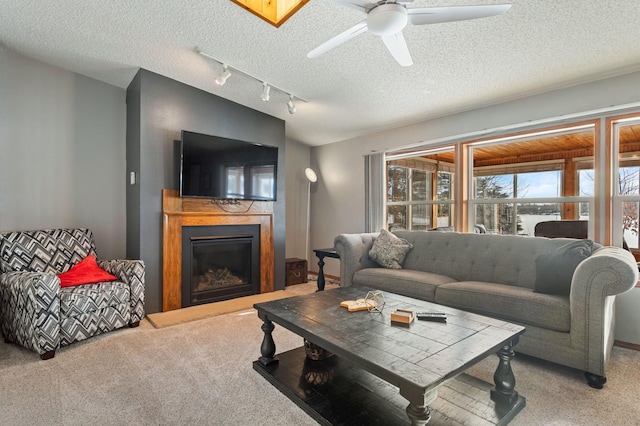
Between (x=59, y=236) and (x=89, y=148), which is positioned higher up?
(x=89, y=148)

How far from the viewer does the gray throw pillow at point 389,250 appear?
3535 mm

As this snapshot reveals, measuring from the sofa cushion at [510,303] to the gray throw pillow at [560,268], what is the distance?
0.25 ft

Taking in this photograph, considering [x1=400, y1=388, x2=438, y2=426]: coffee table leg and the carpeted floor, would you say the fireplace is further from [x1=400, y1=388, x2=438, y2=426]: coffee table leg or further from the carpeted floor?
[x1=400, y1=388, x2=438, y2=426]: coffee table leg

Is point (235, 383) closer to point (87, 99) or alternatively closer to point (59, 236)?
point (59, 236)

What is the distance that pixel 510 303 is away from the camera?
2307 mm

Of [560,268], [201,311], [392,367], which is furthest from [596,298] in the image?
[201,311]

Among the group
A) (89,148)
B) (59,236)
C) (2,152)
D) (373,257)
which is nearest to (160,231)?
(59,236)

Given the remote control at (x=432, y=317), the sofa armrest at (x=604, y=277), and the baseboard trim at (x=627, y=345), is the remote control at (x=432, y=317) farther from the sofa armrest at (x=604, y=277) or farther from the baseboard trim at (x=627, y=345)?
the baseboard trim at (x=627, y=345)

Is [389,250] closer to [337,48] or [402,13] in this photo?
[337,48]

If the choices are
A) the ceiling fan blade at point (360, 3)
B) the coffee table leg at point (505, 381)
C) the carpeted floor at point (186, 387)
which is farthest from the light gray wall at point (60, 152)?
the coffee table leg at point (505, 381)

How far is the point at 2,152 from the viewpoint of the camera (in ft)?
9.59

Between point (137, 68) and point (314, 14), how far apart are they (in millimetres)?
2078

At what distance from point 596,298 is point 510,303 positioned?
19.4 inches

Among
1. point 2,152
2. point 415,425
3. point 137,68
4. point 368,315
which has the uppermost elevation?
point 137,68
